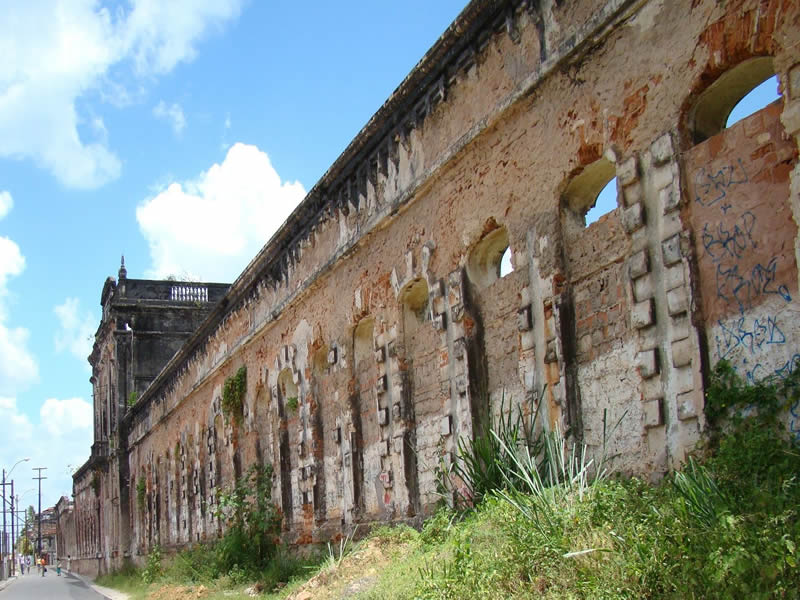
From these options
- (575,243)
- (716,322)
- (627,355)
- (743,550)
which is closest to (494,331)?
(575,243)

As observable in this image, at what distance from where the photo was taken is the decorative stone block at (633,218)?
696 centimetres

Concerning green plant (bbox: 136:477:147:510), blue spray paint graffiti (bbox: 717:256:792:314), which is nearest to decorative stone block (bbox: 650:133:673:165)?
blue spray paint graffiti (bbox: 717:256:792:314)

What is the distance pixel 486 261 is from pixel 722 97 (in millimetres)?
3445

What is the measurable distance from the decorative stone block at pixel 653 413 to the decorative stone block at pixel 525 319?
1728 millimetres

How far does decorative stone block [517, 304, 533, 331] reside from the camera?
329 inches

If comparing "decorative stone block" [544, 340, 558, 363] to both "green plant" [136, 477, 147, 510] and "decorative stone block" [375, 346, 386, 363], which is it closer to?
"decorative stone block" [375, 346, 386, 363]

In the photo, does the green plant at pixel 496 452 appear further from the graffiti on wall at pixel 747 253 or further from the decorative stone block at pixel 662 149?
the decorative stone block at pixel 662 149

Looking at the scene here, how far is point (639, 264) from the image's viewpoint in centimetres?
693

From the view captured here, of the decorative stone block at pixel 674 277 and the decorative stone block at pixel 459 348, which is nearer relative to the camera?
the decorative stone block at pixel 674 277

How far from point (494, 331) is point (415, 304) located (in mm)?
2110

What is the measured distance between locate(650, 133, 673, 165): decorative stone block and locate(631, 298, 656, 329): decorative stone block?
3.22 feet

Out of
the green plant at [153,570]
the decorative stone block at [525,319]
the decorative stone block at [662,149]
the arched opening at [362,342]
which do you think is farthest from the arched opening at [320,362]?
the green plant at [153,570]

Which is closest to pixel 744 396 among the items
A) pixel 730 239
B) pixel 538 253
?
pixel 730 239

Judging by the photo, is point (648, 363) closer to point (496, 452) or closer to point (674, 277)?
point (674, 277)
